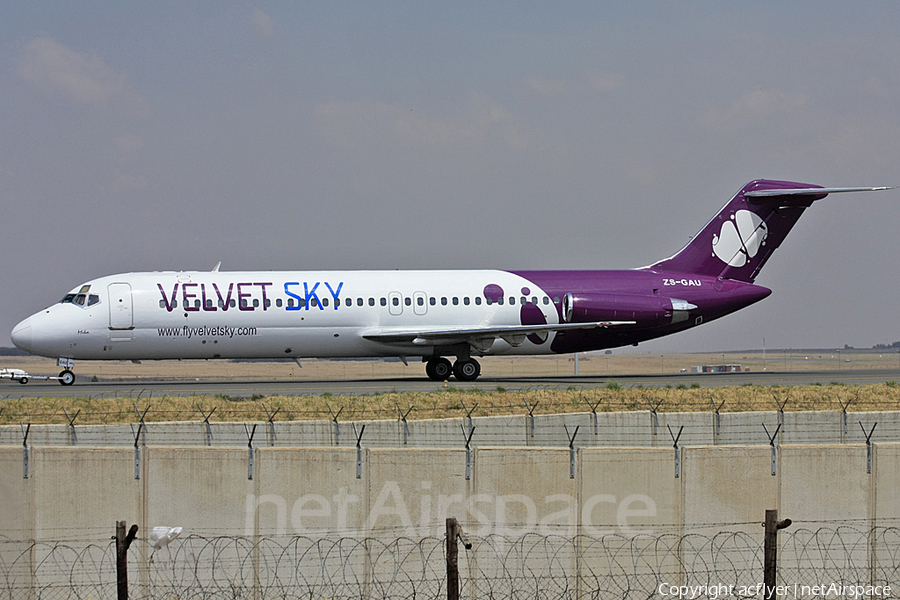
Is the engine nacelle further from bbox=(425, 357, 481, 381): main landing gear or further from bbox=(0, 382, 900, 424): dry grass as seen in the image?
bbox=(0, 382, 900, 424): dry grass

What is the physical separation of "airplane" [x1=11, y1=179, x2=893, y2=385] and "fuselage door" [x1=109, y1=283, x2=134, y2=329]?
1.3 inches

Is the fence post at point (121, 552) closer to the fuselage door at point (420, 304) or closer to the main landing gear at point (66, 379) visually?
the main landing gear at point (66, 379)

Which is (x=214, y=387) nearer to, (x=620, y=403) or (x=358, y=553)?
(x=620, y=403)

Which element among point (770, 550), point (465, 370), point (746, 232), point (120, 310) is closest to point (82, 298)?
point (120, 310)

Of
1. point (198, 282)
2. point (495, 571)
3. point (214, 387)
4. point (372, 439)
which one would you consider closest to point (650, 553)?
point (495, 571)

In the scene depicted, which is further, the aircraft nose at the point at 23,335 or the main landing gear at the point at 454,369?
the main landing gear at the point at 454,369

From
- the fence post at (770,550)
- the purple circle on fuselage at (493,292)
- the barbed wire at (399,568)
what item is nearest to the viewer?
the fence post at (770,550)

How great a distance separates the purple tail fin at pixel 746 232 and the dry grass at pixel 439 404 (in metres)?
13.9

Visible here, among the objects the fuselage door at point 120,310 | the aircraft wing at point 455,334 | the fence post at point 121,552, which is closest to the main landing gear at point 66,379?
the fuselage door at point 120,310

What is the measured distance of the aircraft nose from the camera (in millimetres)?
33500

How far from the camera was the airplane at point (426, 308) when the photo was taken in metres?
33.8

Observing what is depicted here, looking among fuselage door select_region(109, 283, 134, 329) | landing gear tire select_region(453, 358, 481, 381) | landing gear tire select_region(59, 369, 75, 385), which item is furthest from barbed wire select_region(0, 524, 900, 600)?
landing gear tire select_region(453, 358, 481, 381)

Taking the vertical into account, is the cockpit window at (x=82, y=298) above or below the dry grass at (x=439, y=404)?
above

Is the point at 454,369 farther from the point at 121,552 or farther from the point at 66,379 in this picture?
the point at 121,552
